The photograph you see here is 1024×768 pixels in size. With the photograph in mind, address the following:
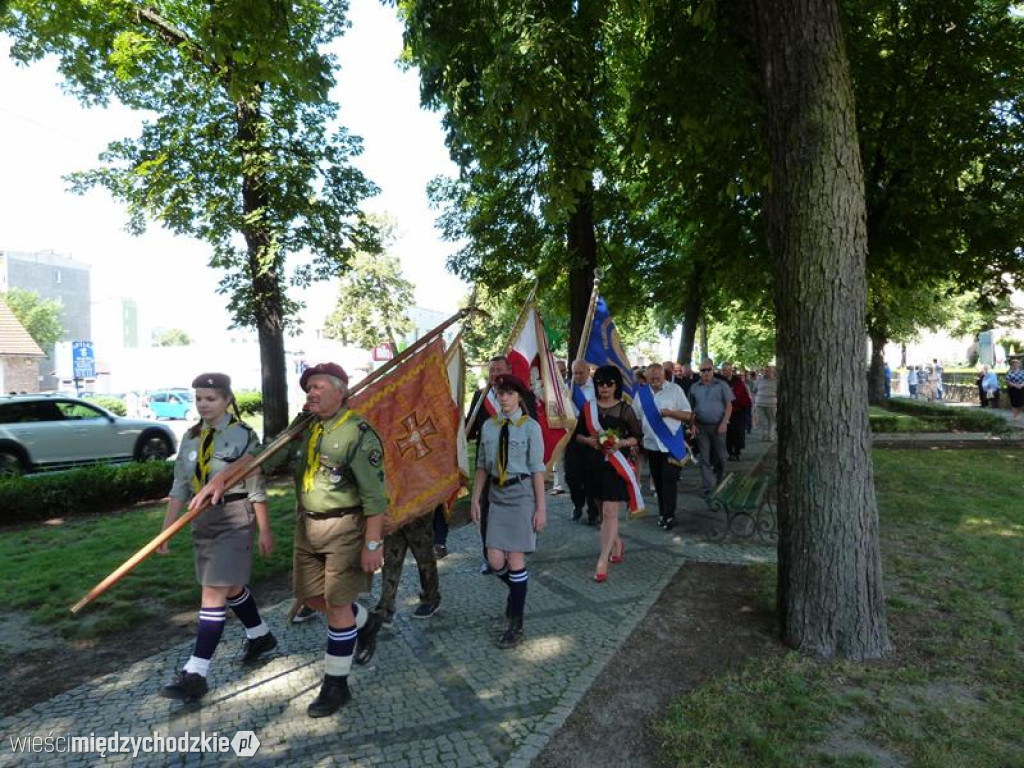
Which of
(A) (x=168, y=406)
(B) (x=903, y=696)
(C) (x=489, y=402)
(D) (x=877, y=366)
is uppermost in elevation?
(D) (x=877, y=366)

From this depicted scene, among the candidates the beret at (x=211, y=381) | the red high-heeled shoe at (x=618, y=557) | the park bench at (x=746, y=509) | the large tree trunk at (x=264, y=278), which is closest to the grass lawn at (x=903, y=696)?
the park bench at (x=746, y=509)

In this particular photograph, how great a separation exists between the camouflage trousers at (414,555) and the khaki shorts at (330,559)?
109cm

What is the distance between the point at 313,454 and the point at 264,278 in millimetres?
10206

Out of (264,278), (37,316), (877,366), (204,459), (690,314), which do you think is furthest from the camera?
(37,316)

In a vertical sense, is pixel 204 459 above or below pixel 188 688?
above

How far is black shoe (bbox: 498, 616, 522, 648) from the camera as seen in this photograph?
181 inches

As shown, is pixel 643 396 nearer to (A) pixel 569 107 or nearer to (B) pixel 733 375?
(A) pixel 569 107

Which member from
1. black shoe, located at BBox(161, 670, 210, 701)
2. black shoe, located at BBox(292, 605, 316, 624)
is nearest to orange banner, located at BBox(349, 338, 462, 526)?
black shoe, located at BBox(292, 605, 316, 624)

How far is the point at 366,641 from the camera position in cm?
439

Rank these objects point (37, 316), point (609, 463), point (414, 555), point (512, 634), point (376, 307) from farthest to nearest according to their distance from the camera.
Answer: point (37, 316), point (376, 307), point (609, 463), point (414, 555), point (512, 634)

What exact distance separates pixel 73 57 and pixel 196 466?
1286 centimetres

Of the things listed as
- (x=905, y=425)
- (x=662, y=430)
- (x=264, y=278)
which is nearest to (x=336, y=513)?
(x=662, y=430)

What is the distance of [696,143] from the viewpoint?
6.73m

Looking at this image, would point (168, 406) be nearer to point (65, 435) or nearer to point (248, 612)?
point (65, 435)
